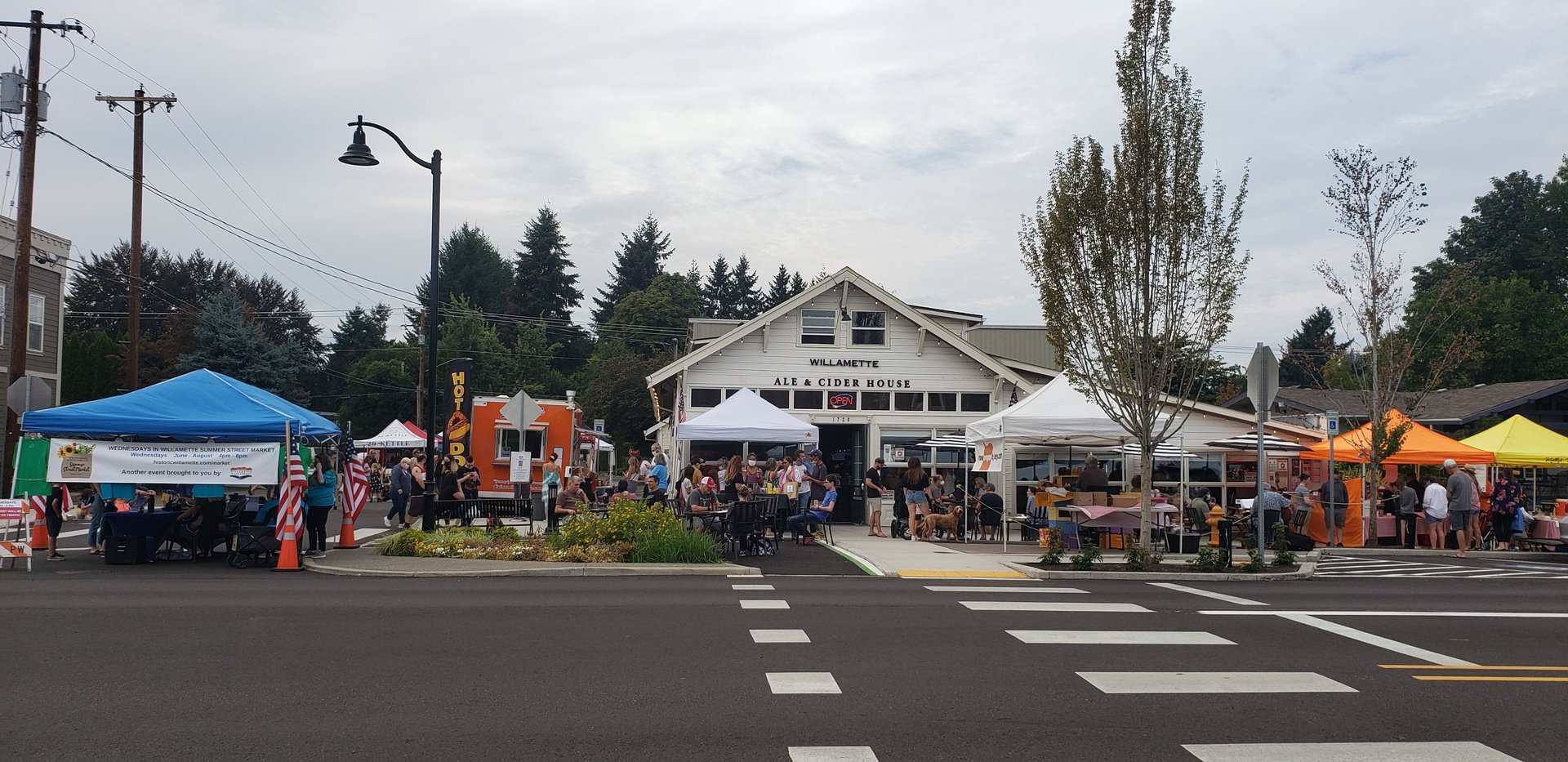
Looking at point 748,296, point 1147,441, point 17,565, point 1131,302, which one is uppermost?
point 748,296

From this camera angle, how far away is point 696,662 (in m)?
8.59

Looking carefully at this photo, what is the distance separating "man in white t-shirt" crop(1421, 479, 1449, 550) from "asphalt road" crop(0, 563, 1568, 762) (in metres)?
9.48

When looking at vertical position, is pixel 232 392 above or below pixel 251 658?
above

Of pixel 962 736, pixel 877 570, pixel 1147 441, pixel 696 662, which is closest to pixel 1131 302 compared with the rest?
pixel 1147 441

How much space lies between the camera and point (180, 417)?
1656cm

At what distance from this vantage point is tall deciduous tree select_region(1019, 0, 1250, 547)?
54.0 feet

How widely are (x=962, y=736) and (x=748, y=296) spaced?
300ft

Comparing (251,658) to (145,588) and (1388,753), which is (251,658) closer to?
(145,588)

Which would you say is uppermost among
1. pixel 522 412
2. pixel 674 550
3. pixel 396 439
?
pixel 522 412

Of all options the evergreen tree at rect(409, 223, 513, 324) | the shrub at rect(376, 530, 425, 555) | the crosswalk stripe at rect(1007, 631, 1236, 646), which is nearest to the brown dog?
the shrub at rect(376, 530, 425, 555)

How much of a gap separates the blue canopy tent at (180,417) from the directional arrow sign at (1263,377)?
45.2 feet

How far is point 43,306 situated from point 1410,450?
36082 millimetres

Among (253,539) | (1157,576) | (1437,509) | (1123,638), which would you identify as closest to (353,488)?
(253,539)

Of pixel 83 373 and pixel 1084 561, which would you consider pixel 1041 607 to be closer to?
pixel 1084 561
